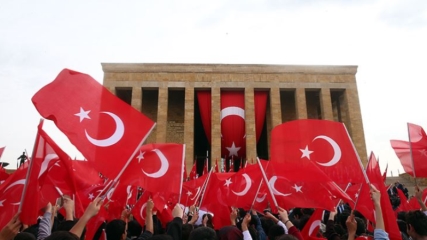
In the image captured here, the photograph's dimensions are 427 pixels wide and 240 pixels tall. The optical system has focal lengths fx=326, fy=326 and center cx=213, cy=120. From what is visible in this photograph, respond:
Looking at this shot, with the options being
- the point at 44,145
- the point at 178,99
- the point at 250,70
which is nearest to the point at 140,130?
the point at 44,145

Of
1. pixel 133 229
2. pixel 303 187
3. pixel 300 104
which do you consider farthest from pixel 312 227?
pixel 300 104

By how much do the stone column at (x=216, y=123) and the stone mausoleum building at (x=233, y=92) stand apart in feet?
0.26

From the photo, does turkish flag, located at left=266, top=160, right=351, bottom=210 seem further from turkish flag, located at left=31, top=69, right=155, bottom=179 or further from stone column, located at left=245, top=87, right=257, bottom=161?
stone column, located at left=245, top=87, right=257, bottom=161

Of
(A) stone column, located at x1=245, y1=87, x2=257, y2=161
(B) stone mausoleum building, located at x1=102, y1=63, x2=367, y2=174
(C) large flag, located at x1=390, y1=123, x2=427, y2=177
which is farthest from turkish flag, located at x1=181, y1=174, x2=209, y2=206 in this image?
(B) stone mausoleum building, located at x1=102, y1=63, x2=367, y2=174

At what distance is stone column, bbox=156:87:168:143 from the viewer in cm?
2584

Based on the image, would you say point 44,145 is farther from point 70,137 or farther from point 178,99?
point 178,99

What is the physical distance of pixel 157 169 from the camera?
557 centimetres

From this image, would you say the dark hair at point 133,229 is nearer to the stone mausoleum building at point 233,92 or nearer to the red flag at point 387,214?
the red flag at point 387,214

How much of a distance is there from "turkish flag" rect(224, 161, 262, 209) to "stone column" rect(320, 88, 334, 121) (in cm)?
2080

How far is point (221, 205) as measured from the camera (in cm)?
698

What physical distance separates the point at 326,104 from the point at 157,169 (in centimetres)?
2374

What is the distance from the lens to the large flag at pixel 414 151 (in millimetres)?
7082

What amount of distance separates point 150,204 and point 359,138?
2508 centimetres

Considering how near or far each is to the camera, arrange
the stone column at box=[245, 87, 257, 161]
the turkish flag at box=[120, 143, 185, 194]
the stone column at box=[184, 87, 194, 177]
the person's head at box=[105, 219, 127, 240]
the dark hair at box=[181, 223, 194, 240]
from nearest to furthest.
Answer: the person's head at box=[105, 219, 127, 240], the dark hair at box=[181, 223, 194, 240], the turkish flag at box=[120, 143, 185, 194], the stone column at box=[184, 87, 194, 177], the stone column at box=[245, 87, 257, 161]
